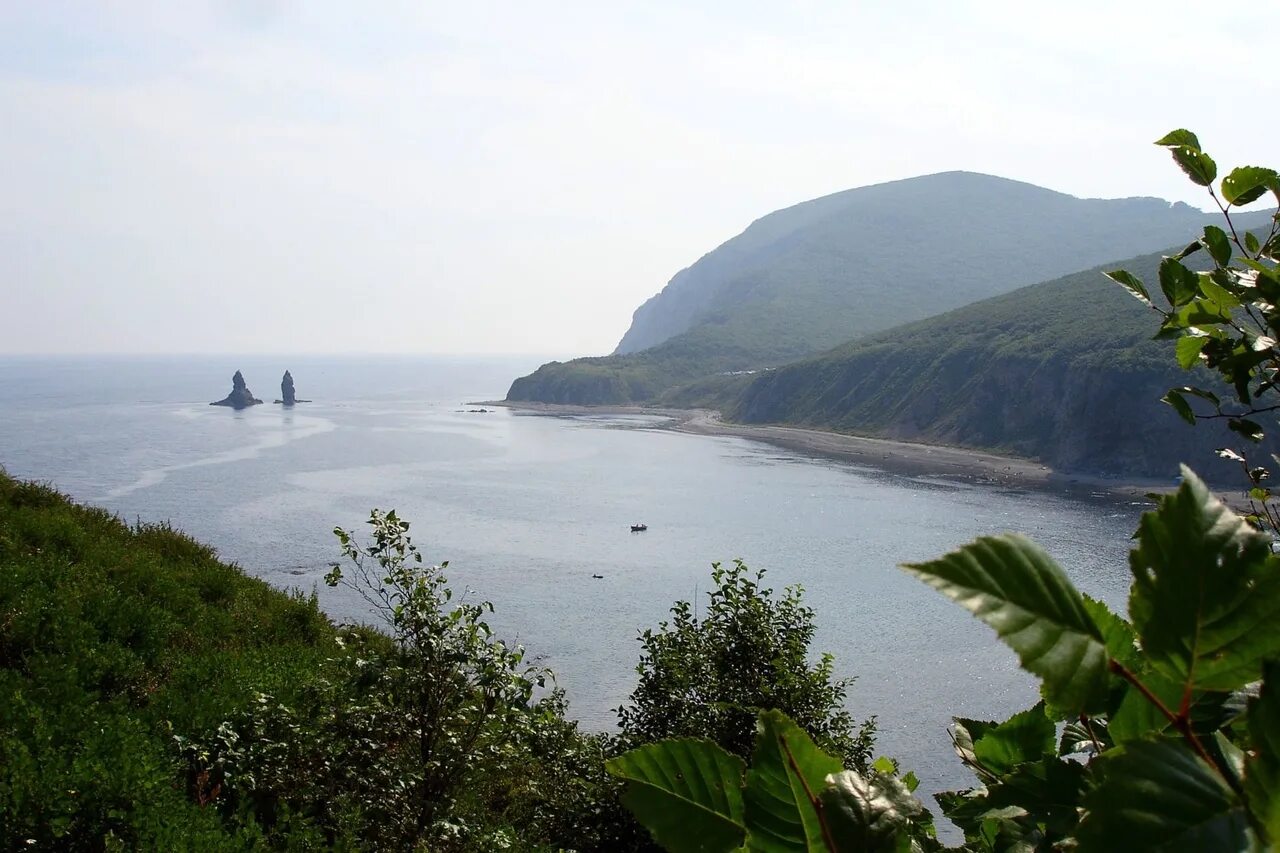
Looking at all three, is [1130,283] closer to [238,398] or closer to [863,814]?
[863,814]

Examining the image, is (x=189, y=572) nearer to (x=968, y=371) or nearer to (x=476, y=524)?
(x=476, y=524)

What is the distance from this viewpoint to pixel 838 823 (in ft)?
3.21

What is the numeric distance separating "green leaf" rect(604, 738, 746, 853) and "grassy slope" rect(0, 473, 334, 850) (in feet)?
18.9

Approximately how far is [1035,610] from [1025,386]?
127171 millimetres

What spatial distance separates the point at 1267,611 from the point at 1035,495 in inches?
3607

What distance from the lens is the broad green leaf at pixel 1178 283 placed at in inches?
92.6

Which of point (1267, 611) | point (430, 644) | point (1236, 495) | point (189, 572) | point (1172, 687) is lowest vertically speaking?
point (1236, 495)

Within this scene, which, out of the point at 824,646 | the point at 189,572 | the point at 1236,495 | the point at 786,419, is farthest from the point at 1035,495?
the point at 189,572

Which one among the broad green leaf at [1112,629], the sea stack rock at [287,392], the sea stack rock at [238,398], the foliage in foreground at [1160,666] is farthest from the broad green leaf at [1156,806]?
the sea stack rock at [287,392]

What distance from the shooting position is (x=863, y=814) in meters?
0.99

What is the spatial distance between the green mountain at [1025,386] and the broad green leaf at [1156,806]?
85634mm

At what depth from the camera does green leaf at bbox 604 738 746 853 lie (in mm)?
1018

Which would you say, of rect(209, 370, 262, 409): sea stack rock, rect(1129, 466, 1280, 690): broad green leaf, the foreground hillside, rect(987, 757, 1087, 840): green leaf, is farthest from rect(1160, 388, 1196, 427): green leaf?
rect(209, 370, 262, 409): sea stack rock

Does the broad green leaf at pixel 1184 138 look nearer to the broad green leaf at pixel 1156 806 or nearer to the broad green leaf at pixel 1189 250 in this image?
the broad green leaf at pixel 1189 250
